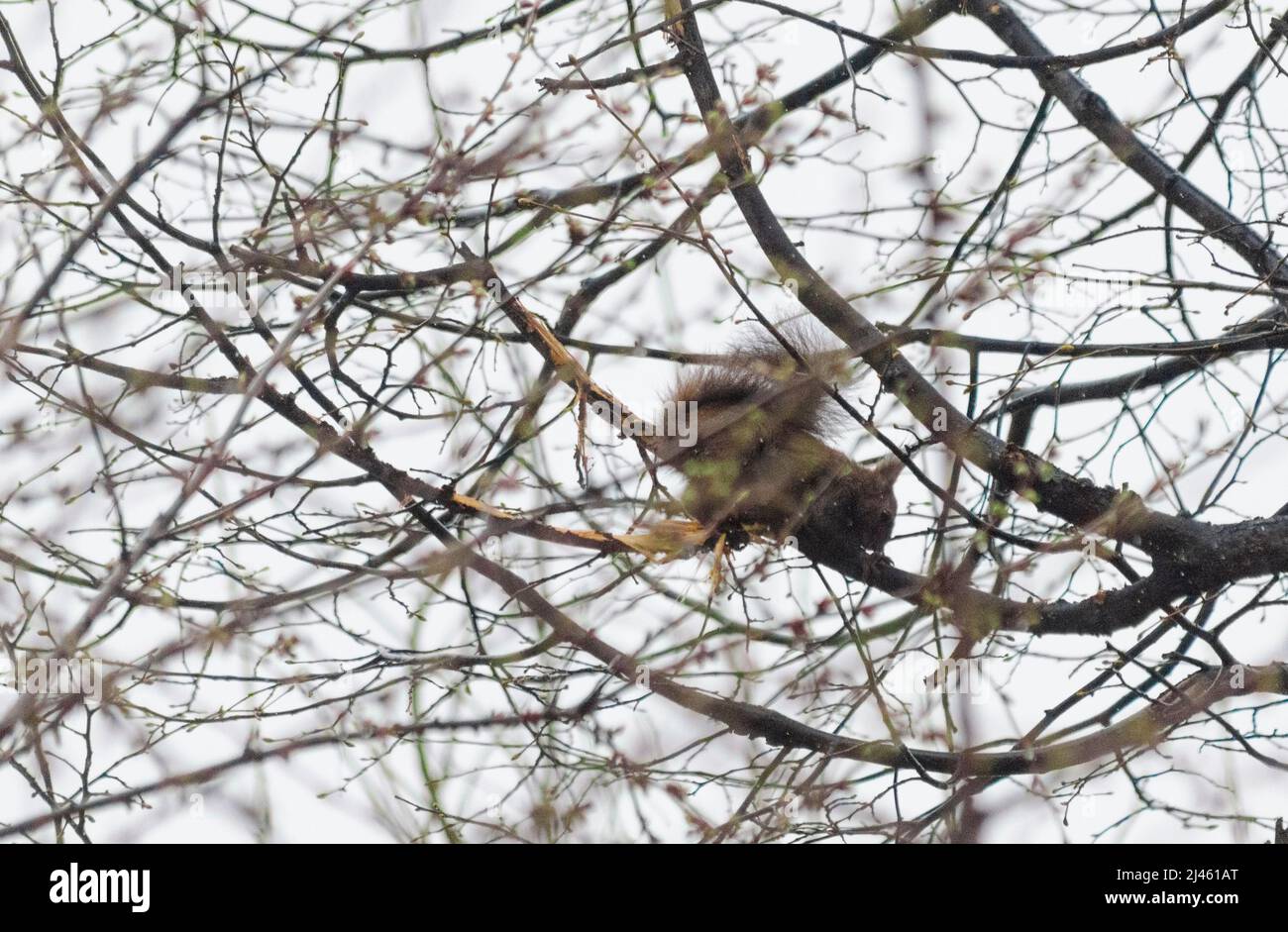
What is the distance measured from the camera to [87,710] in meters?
3.11

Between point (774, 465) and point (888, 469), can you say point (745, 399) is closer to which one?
point (774, 465)

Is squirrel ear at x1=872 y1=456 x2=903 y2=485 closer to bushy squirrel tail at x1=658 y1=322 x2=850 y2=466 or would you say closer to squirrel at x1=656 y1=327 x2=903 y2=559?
squirrel at x1=656 y1=327 x2=903 y2=559

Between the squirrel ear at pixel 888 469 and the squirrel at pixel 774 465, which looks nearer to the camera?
the squirrel at pixel 774 465

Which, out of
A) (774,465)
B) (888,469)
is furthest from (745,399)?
(888,469)

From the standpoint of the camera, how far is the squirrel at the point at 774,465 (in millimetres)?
3914

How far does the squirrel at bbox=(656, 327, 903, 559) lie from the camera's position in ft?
12.8

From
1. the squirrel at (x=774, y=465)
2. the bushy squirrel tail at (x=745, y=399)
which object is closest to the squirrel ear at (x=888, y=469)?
→ the squirrel at (x=774, y=465)

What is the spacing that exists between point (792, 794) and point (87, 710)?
5.77 feet

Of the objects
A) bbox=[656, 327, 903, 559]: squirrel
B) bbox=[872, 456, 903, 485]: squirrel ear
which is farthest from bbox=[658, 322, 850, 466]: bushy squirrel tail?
bbox=[872, 456, 903, 485]: squirrel ear

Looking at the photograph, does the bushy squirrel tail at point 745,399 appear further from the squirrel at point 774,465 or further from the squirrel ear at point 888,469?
the squirrel ear at point 888,469

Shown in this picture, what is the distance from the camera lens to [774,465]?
417cm
